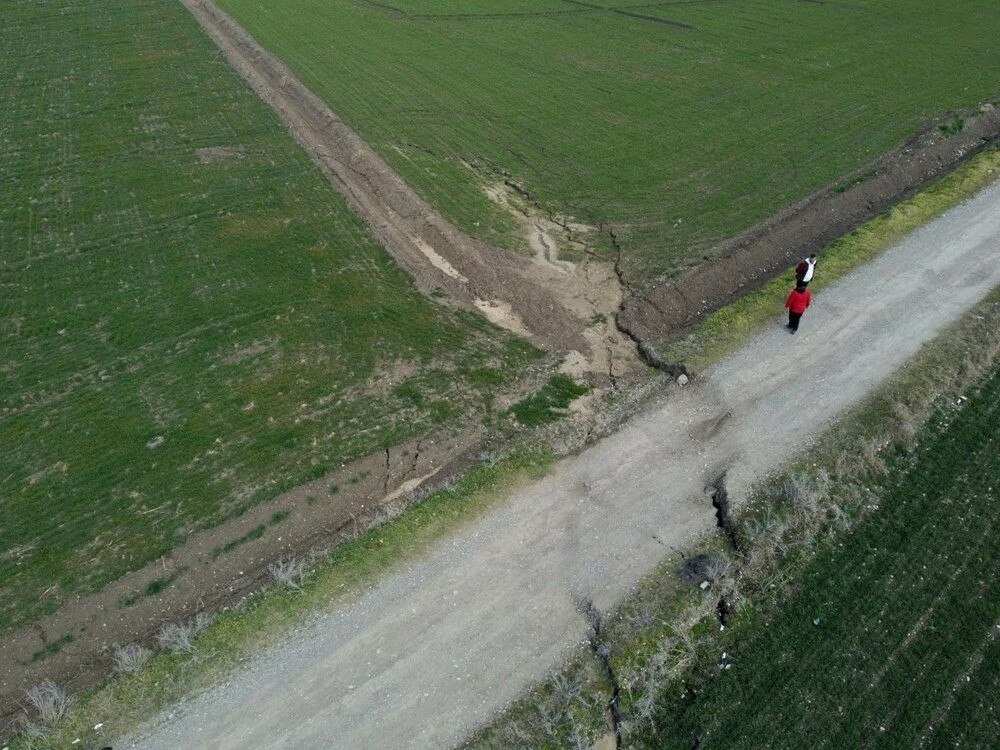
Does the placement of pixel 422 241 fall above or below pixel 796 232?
below

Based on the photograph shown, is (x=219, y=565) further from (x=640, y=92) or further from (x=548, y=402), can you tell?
(x=640, y=92)

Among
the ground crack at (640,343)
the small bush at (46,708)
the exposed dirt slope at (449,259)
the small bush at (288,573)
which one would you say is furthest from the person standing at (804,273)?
the small bush at (46,708)

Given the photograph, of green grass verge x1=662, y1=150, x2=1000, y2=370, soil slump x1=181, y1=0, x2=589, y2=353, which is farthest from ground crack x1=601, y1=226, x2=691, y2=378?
soil slump x1=181, y1=0, x2=589, y2=353

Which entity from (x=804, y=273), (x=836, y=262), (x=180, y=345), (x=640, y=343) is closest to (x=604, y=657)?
(x=640, y=343)

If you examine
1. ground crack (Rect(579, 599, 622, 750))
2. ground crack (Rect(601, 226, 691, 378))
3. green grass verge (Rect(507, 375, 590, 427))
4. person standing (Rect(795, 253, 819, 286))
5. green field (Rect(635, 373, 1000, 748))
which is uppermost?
person standing (Rect(795, 253, 819, 286))

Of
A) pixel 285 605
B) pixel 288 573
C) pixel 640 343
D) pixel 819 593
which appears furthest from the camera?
pixel 640 343

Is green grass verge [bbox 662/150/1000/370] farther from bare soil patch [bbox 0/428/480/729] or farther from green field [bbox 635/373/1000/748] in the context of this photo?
bare soil patch [bbox 0/428/480/729]

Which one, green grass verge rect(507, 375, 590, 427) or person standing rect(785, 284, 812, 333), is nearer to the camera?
green grass verge rect(507, 375, 590, 427)
